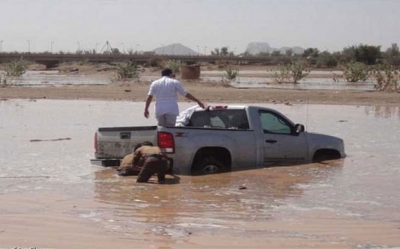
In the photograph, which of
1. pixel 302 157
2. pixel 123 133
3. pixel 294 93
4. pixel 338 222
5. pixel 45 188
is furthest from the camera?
pixel 294 93

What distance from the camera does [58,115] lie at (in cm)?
2662

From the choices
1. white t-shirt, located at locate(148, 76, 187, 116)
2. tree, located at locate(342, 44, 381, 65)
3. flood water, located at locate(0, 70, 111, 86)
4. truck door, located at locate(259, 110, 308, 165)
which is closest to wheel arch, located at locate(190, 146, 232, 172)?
truck door, located at locate(259, 110, 308, 165)

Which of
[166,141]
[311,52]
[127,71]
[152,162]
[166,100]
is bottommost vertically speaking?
[152,162]

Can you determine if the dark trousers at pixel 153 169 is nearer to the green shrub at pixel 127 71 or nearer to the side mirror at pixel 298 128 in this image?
the side mirror at pixel 298 128

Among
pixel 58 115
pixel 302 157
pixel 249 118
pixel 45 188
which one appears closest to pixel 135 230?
pixel 45 188

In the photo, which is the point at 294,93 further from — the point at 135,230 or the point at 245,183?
the point at 135,230

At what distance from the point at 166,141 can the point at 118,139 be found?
3.42ft

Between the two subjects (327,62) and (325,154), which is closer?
(325,154)

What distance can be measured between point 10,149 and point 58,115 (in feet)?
32.4

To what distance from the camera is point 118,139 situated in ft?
42.8

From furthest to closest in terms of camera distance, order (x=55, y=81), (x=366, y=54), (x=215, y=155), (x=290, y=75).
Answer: (x=366, y=54)
(x=55, y=81)
(x=290, y=75)
(x=215, y=155)

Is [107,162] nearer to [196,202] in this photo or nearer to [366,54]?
[196,202]

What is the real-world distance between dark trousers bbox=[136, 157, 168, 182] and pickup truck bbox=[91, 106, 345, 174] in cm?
54

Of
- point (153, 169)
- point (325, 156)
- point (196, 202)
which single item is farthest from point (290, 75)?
point (196, 202)
